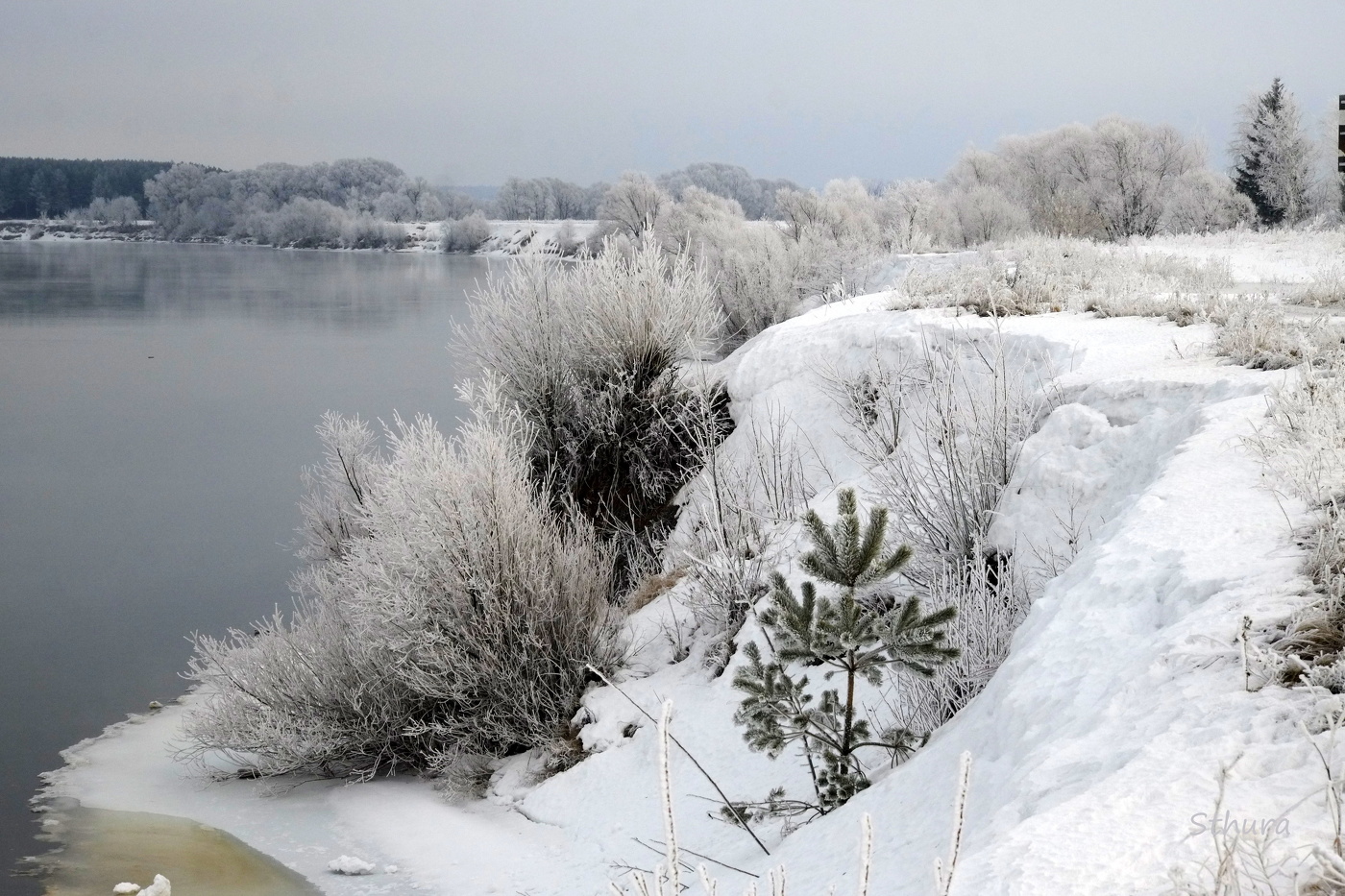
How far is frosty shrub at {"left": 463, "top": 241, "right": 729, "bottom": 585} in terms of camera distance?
42.8 ft

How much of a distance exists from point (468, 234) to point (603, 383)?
83698mm

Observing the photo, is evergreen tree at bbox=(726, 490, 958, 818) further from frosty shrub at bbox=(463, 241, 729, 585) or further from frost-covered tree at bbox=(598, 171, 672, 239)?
frost-covered tree at bbox=(598, 171, 672, 239)

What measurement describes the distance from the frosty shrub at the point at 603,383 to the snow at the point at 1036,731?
1.46 meters

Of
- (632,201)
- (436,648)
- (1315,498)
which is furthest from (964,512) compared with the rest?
(632,201)

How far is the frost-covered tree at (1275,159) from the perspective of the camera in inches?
1346

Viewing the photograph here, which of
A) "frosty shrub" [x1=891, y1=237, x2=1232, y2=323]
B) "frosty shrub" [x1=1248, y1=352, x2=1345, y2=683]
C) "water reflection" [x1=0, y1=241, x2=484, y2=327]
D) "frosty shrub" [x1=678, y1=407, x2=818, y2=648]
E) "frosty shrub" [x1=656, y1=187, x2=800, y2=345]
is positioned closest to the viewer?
"frosty shrub" [x1=1248, y1=352, x2=1345, y2=683]

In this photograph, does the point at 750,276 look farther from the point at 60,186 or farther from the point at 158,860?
the point at 60,186

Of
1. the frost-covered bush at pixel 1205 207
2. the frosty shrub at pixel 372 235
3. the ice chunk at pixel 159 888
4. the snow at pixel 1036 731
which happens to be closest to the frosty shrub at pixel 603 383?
the snow at pixel 1036 731

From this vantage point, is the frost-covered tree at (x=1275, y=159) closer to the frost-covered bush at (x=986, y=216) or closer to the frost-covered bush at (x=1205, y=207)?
the frost-covered bush at (x=1205, y=207)

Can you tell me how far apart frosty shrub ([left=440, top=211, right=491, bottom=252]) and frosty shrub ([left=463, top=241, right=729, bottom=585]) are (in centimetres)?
8234

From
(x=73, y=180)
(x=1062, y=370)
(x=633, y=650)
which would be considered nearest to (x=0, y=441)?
(x=633, y=650)

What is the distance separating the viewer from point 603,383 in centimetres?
1322

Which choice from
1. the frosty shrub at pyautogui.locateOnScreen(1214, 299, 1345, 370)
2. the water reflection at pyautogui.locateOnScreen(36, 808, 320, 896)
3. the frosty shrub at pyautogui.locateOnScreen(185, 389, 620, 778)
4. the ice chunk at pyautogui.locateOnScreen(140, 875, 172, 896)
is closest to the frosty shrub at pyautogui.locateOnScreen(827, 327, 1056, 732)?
→ the frosty shrub at pyautogui.locateOnScreen(1214, 299, 1345, 370)

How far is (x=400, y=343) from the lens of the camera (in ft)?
119
